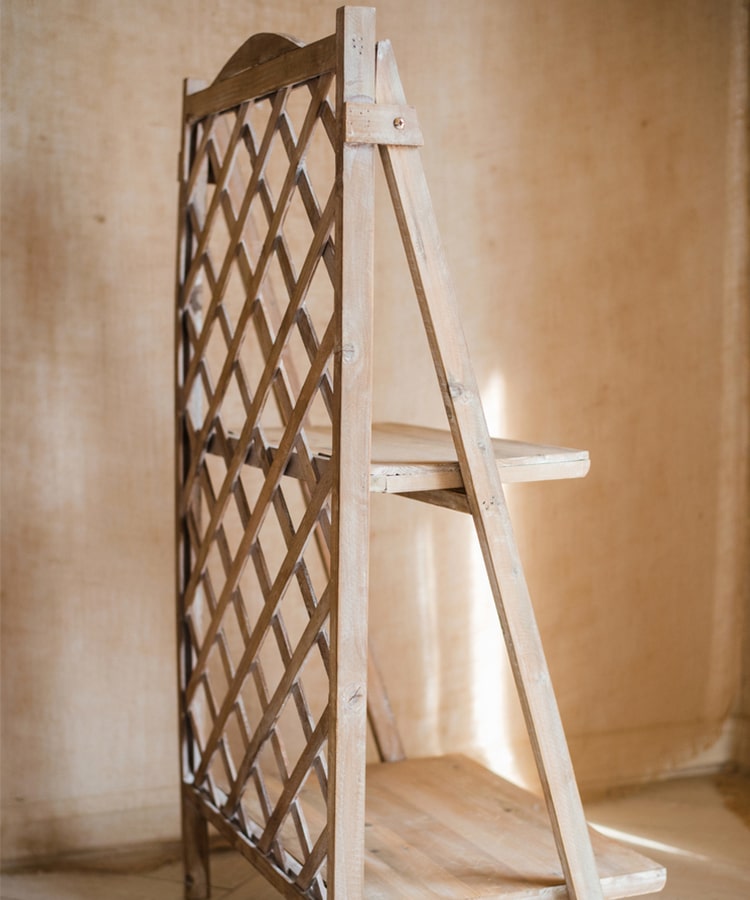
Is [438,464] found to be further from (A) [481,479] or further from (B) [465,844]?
(B) [465,844]

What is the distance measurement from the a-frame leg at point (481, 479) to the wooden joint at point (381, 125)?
0.02 m

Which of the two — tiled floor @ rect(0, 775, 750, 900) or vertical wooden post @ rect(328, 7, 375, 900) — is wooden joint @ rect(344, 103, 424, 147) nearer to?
vertical wooden post @ rect(328, 7, 375, 900)

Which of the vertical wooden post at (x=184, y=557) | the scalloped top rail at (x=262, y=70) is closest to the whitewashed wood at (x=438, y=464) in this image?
the vertical wooden post at (x=184, y=557)

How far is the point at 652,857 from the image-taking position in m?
2.73

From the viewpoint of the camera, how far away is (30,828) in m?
2.65

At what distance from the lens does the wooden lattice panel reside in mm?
1796

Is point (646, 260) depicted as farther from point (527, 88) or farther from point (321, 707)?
point (321, 707)

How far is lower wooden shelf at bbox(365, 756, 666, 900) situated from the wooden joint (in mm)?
1097

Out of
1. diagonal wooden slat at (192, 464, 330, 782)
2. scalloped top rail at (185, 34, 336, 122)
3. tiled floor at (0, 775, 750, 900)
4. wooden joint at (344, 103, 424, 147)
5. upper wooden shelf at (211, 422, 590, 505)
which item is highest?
scalloped top rail at (185, 34, 336, 122)

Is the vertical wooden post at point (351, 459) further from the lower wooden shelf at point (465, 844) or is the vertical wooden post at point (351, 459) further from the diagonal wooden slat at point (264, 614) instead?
the lower wooden shelf at point (465, 844)

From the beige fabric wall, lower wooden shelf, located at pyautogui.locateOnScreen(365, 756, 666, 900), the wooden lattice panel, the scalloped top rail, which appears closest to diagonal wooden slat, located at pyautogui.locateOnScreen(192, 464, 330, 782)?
the wooden lattice panel

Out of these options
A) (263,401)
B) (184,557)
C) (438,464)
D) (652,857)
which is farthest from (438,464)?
(652,857)

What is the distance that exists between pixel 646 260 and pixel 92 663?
5.50 feet

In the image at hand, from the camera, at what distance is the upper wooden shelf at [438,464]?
5.52 ft
